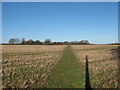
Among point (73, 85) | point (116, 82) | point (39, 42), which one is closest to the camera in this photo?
point (73, 85)

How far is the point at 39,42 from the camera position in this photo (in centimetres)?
15788

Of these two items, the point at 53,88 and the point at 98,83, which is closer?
the point at 53,88

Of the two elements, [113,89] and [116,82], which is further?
[116,82]

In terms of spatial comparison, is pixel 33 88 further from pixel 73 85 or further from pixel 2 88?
pixel 73 85

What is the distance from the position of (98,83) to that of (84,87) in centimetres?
127

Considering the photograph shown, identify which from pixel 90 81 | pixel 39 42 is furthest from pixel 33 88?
pixel 39 42

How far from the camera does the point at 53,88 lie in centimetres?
786

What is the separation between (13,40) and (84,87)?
594ft

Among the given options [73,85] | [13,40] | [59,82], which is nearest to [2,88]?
[59,82]

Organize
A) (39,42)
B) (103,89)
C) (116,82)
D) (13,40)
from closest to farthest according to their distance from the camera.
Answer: (103,89) < (116,82) < (39,42) < (13,40)

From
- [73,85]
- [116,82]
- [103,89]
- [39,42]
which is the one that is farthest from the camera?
[39,42]

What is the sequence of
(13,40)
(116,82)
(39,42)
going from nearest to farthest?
(116,82) < (39,42) < (13,40)

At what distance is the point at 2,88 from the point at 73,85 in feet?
12.3

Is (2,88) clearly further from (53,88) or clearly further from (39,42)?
(39,42)
